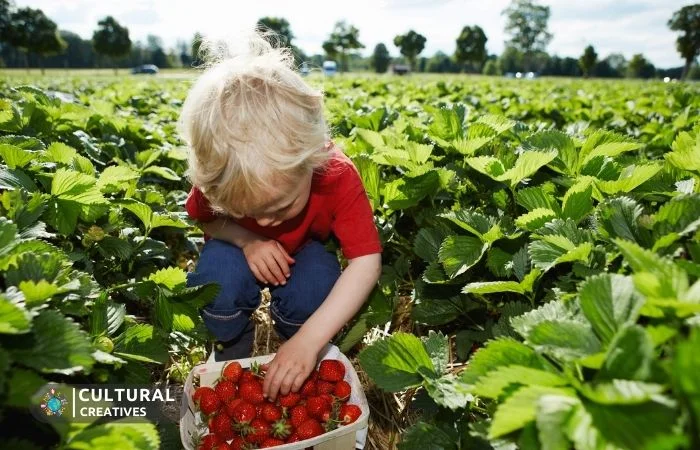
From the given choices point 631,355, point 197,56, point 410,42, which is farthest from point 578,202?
point 410,42

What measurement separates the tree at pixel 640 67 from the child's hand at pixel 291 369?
262 ft

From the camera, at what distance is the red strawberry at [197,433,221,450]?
158 centimetres

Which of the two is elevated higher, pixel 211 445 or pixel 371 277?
pixel 371 277

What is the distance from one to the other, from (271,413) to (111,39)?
6693 cm

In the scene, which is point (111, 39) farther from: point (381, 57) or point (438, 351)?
point (438, 351)

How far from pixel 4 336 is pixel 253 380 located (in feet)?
3.07

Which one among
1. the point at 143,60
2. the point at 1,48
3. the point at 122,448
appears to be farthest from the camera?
the point at 143,60

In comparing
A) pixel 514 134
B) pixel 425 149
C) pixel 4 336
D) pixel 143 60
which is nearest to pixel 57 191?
pixel 4 336

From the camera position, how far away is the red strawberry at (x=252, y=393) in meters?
1.67

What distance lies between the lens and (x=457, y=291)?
1898 mm

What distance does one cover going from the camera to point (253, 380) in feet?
5.67

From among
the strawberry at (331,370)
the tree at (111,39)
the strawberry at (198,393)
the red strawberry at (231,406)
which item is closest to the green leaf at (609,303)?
the strawberry at (331,370)

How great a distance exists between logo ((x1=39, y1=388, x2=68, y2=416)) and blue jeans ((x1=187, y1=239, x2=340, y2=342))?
33.0 inches

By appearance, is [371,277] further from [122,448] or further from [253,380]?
[122,448]
